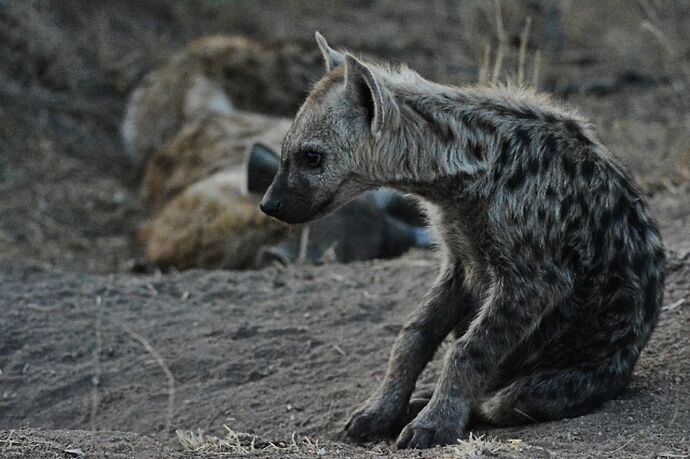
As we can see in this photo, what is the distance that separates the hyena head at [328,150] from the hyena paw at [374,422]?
23.3 inches

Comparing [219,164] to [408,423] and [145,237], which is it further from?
[408,423]

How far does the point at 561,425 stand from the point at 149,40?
6573mm

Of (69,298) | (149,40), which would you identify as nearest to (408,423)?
(69,298)

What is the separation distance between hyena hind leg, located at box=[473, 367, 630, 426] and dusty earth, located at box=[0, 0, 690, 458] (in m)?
0.06

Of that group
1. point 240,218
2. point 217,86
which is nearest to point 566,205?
point 240,218

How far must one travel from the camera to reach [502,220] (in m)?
3.12

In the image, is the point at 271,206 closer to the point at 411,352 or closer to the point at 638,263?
the point at 411,352

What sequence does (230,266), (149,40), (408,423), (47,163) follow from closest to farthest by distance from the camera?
1. (408,423)
2. (230,266)
3. (47,163)
4. (149,40)

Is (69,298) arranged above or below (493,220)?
below

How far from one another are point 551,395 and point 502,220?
52 centimetres

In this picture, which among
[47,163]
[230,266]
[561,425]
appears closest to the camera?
[561,425]

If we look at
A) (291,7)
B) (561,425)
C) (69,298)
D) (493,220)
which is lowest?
(69,298)

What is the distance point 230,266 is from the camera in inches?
230

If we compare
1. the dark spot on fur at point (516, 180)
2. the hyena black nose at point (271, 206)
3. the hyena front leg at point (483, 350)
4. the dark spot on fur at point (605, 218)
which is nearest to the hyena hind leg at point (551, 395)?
the hyena front leg at point (483, 350)
